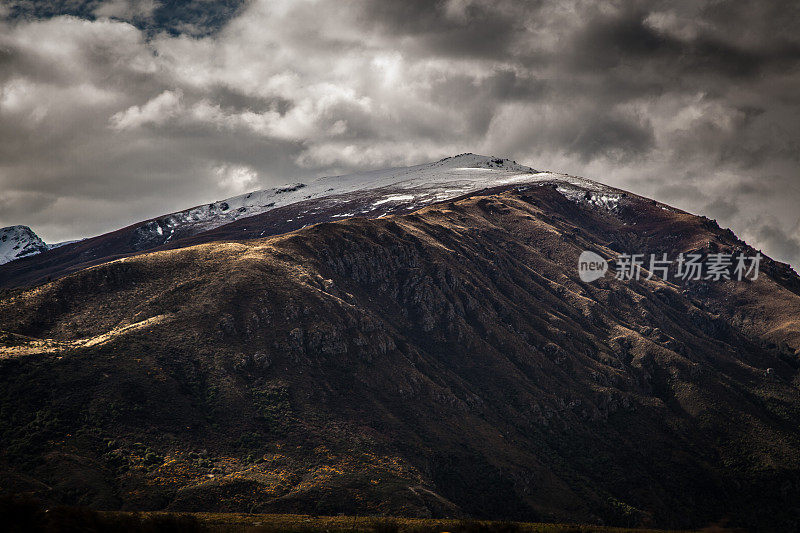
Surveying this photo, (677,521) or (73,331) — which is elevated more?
(73,331)

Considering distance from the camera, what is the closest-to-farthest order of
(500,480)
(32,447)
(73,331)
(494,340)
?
(32,447) → (73,331) → (500,480) → (494,340)

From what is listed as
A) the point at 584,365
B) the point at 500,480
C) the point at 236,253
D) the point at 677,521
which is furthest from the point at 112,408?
the point at 584,365

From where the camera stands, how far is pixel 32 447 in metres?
68.3

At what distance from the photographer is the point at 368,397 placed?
4390 inches

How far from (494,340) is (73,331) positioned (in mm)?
117563

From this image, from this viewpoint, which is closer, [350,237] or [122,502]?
[122,502]

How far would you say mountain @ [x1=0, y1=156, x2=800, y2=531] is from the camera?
7606 centimetres

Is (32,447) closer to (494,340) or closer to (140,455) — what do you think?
(140,455)

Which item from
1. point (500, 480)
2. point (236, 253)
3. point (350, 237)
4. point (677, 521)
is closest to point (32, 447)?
point (236, 253)

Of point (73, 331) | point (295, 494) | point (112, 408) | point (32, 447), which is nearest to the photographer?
point (32, 447)

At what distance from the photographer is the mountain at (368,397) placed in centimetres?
7606

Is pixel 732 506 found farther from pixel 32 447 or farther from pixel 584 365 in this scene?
pixel 32 447

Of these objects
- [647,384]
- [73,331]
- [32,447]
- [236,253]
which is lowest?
[647,384]

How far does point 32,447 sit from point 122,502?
1735 centimetres
